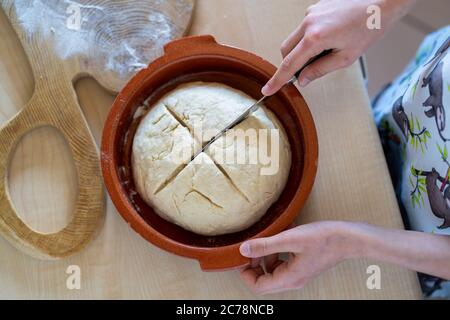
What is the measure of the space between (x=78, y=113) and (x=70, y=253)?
34 cm

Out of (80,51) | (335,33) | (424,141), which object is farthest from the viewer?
(80,51)

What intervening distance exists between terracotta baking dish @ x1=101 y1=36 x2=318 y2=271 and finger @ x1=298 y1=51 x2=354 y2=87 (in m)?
0.04

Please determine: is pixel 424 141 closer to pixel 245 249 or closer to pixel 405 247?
pixel 405 247

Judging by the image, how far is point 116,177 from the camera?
0.96 m

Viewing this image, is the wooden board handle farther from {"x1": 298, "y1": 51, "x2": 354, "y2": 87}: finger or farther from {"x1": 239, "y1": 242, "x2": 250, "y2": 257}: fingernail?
{"x1": 298, "y1": 51, "x2": 354, "y2": 87}: finger

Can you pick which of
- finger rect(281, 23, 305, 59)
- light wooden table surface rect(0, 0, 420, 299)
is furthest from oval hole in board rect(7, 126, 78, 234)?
finger rect(281, 23, 305, 59)

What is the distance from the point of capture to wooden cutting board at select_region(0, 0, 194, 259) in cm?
109

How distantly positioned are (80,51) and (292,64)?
0.53 meters

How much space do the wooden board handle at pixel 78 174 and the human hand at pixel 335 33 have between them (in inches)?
18.3

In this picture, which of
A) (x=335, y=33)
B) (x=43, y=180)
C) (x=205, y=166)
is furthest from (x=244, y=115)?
(x=43, y=180)

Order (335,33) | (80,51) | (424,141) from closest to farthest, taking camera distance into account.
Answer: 1. (335,33)
2. (424,141)
3. (80,51)

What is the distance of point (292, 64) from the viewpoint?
3.06 ft

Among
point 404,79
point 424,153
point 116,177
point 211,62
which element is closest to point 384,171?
point 424,153
